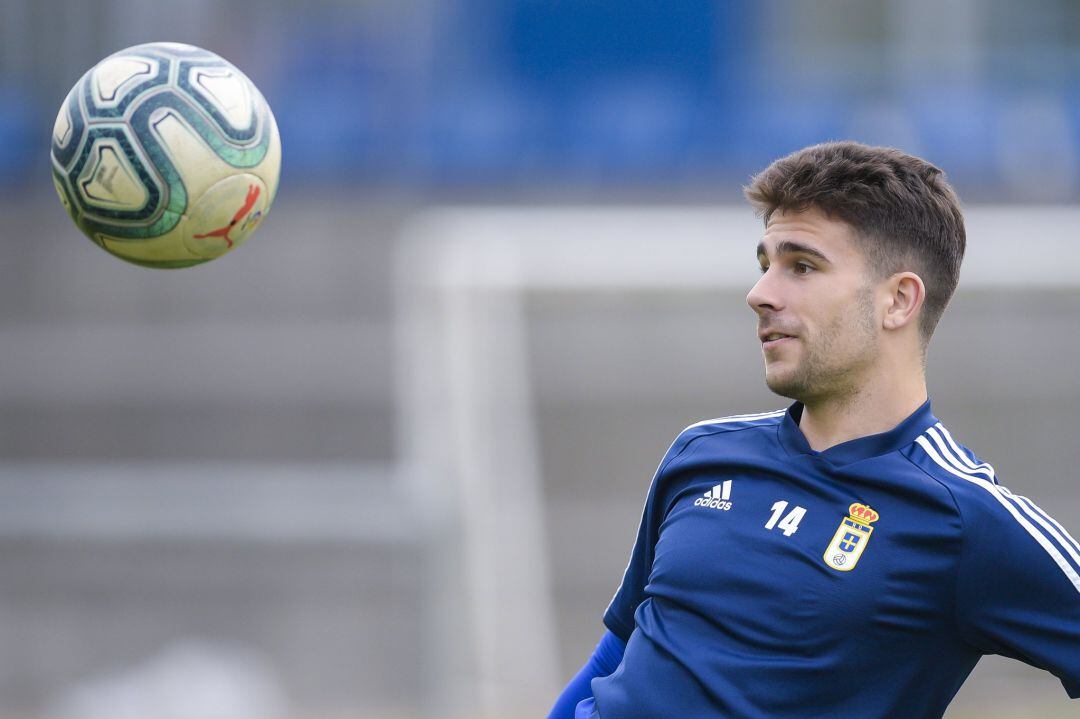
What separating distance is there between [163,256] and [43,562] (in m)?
5.08

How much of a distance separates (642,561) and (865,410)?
2.07 feet

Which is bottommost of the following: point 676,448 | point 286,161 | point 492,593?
point 492,593

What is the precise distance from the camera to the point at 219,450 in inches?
402

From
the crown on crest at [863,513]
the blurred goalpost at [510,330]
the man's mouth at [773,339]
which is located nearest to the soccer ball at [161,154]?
the man's mouth at [773,339]

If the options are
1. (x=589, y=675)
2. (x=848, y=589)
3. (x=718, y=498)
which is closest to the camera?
(x=848, y=589)

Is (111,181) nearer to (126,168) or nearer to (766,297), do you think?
(126,168)

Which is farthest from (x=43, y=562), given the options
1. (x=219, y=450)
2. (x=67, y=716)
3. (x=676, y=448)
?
(x=676, y=448)

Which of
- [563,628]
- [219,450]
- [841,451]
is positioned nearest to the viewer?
[841,451]

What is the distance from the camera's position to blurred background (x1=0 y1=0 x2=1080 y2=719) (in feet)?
24.1

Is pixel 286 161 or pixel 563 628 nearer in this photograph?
pixel 563 628

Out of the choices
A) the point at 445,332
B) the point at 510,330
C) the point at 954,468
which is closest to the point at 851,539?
the point at 954,468

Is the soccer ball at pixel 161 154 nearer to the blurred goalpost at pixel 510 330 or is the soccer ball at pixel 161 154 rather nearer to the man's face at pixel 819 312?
the man's face at pixel 819 312

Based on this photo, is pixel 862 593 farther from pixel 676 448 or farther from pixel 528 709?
pixel 528 709

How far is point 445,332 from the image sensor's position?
954 centimetres
